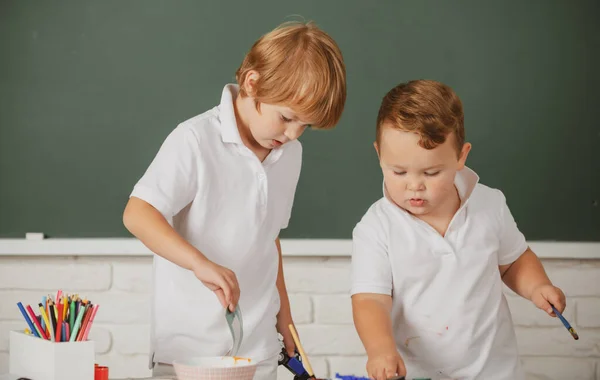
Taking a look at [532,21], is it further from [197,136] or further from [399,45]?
[197,136]

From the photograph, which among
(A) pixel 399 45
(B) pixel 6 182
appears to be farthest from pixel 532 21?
(B) pixel 6 182

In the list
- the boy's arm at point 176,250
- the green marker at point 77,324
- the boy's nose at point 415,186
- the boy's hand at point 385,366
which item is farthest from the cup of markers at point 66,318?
the boy's nose at point 415,186

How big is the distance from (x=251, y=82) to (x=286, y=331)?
1.62ft

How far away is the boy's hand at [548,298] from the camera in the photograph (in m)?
1.28

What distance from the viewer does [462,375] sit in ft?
4.23

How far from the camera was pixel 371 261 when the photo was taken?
131 cm

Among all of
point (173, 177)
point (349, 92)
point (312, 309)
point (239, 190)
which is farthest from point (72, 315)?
point (349, 92)

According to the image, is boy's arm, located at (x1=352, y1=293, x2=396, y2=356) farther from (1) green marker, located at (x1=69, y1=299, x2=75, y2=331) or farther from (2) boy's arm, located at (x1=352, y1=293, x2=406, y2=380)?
(1) green marker, located at (x1=69, y1=299, x2=75, y2=331)

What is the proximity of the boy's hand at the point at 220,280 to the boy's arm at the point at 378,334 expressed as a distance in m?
0.23

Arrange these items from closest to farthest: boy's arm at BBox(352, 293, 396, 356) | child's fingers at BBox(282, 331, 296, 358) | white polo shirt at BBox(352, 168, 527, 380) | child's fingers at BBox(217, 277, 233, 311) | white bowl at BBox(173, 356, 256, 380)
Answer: white bowl at BBox(173, 356, 256, 380)
child's fingers at BBox(217, 277, 233, 311)
boy's arm at BBox(352, 293, 396, 356)
white polo shirt at BBox(352, 168, 527, 380)
child's fingers at BBox(282, 331, 296, 358)

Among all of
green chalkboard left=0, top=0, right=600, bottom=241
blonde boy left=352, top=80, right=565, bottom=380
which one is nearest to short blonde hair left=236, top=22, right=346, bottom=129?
blonde boy left=352, top=80, right=565, bottom=380

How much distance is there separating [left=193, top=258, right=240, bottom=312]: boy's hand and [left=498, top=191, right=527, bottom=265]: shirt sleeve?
53 centimetres

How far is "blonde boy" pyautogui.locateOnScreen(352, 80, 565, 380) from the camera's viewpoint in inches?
50.3

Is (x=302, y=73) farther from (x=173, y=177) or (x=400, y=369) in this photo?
(x=400, y=369)
